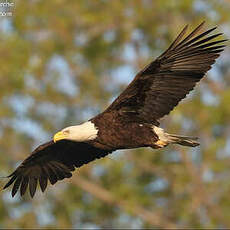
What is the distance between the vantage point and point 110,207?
18.6 meters

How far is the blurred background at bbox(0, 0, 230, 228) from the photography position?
17.2m

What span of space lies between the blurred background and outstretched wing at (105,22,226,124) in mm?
7350

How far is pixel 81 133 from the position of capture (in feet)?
29.1

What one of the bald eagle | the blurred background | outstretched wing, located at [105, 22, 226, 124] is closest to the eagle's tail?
the bald eagle

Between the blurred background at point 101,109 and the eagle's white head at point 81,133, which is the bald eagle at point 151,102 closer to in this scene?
the eagle's white head at point 81,133

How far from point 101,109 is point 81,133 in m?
9.32

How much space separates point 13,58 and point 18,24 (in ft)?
2.45

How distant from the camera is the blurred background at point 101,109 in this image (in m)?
17.2

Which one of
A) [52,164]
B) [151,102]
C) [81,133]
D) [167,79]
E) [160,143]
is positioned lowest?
[160,143]

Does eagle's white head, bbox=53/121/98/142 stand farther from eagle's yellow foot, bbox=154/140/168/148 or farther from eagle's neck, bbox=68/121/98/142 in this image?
eagle's yellow foot, bbox=154/140/168/148

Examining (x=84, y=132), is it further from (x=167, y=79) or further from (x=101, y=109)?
(x=101, y=109)

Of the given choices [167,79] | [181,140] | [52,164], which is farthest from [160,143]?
[52,164]

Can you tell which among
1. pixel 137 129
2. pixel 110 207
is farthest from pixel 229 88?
pixel 137 129

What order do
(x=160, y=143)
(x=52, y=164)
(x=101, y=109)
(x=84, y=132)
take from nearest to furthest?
(x=84, y=132) < (x=160, y=143) < (x=52, y=164) < (x=101, y=109)
